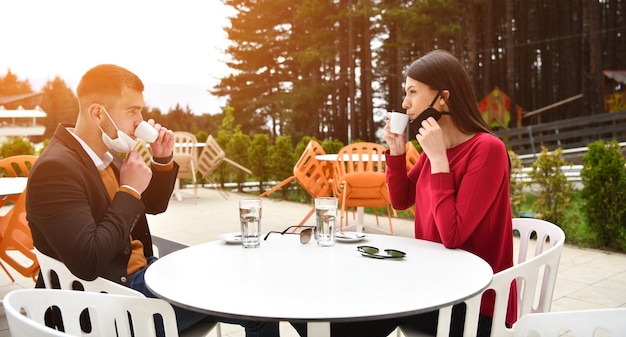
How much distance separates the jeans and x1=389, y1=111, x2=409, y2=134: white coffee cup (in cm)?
90

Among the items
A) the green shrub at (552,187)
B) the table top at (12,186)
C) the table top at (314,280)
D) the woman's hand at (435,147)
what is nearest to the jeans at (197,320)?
the table top at (314,280)

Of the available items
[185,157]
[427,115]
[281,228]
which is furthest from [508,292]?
[185,157]

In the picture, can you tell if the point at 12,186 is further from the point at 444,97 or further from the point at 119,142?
the point at 444,97

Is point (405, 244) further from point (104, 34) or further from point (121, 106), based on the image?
point (104, 34)

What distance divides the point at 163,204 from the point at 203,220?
4.68 m

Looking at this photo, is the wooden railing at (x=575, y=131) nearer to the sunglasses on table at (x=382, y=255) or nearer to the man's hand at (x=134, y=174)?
the sunglasses on table at (x=382, y=255)

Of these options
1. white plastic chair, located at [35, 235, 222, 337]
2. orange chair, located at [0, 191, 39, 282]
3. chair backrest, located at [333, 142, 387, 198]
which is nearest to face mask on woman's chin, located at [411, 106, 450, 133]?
white plastic chair, located at [35, 235, 222, 337]

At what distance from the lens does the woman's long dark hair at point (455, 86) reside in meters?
1.96

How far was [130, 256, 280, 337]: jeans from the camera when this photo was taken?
1.71 meters

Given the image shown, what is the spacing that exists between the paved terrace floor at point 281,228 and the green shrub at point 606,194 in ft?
0.88

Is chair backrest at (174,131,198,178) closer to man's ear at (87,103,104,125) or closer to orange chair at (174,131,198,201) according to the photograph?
orange chair at (174,131,198,201)

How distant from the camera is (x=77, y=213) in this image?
1.51m

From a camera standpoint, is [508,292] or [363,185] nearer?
[508,292]

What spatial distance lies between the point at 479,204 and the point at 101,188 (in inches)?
48.9
